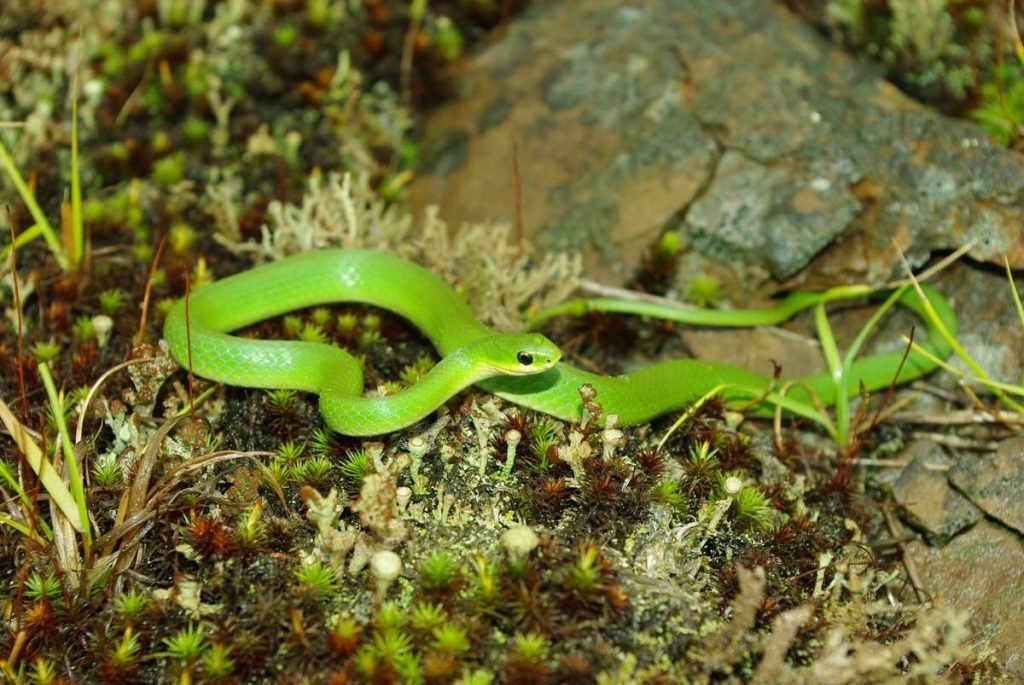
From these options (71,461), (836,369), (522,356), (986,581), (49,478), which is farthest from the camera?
(836,369)

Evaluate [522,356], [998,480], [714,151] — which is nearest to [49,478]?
[522,356]

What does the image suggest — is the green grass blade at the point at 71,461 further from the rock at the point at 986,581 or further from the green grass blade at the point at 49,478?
the rock at the point at 986,581

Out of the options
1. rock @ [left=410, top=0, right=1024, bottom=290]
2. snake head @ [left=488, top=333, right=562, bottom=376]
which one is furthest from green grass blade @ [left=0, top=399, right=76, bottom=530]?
rock @ [left=410, top=0, right=1024, bottom=290]

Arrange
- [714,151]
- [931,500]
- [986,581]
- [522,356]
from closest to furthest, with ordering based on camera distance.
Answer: [522,356] → [986,581] → [931,500] → [714,151]

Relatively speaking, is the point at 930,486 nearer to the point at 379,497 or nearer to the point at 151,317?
the point at 379,497

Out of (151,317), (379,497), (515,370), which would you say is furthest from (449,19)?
(379,497)

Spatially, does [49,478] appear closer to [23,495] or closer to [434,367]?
[23,495]
